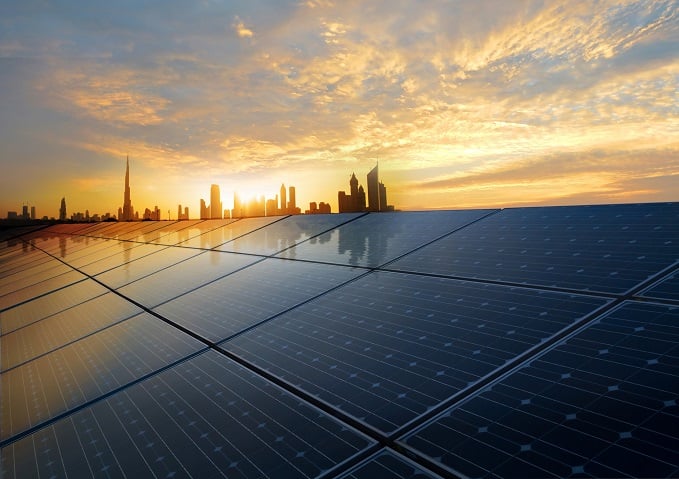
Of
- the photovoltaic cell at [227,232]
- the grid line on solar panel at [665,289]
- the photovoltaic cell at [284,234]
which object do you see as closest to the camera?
the grid line on solar panel at [665,289]

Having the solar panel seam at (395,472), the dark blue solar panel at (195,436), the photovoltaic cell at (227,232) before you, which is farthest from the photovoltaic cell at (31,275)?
the solar panel seam at (395,472)

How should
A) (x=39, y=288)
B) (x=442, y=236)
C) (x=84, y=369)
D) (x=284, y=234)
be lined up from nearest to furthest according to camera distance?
(x=84, y=369) → (x=442, y=236) → (x=39, y=288) → (x=284, y=234)

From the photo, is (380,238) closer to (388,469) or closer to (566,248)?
(566,248)

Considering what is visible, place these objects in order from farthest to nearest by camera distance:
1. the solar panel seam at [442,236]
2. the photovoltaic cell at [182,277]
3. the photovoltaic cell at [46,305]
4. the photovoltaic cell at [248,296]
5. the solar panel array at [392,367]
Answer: the photovoltaic cell at [46,305]
the photovoltaic cell at [182,277]
the solar panel seam at [442,236]
the photovoltaic cell at [248,296]
the solar panel array at [392,367]

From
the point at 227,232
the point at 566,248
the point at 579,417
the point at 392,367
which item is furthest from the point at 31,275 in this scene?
the point at 579,417

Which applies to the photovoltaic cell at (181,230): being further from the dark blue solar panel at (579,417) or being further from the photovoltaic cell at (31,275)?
the dark blue solar panel at (579,417)

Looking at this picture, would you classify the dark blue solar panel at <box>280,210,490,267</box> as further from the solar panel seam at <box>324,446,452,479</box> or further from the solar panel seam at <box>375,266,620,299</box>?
the solar panel seam at <box>324,446,452,479</box>

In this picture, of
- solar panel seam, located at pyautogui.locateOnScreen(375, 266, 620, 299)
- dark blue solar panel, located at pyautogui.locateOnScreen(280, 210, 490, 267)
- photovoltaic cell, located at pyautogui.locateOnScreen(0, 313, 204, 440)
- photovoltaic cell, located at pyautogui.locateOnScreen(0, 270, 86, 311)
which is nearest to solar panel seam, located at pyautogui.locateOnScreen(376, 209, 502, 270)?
dark blue solar panel, located at pyautogui.locateOnScreen(280, 210, 490, 267)
